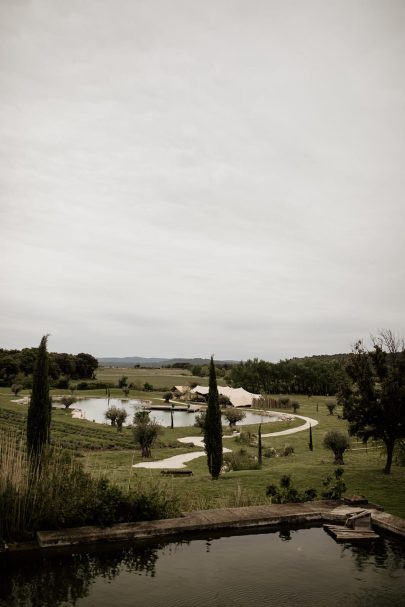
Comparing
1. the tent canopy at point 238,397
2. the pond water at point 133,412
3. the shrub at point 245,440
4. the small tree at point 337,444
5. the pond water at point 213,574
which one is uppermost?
the pond water at point 213,574

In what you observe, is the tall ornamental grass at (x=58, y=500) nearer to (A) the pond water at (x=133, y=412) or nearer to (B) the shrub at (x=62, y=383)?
(A) the pond water at (x=133, y=412)

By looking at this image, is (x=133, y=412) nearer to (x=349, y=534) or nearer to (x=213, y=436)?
(x=213, y=436)

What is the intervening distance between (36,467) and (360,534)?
21.0 ft

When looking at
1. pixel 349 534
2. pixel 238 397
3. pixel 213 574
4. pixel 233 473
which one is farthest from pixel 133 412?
pixel 213 574

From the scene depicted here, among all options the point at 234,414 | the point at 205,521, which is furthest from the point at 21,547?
the point at 234,414

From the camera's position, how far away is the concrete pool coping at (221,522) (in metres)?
7.87

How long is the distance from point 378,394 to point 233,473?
797 centimetres

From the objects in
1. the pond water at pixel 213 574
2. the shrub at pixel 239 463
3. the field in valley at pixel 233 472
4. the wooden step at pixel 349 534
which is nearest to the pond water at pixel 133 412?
the field in valley at pixel 233 472

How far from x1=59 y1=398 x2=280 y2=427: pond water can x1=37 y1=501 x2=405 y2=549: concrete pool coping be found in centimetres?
4383

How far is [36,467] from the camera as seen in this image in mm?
9109

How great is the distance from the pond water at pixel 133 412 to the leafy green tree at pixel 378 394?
35171 mm

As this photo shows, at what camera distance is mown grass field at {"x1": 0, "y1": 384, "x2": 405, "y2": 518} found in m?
13.7

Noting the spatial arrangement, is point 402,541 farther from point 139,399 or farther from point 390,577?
point 139,399

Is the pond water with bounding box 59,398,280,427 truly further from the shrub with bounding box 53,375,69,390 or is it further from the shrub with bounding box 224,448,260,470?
the shrub with bounding box 224,448,260,470
